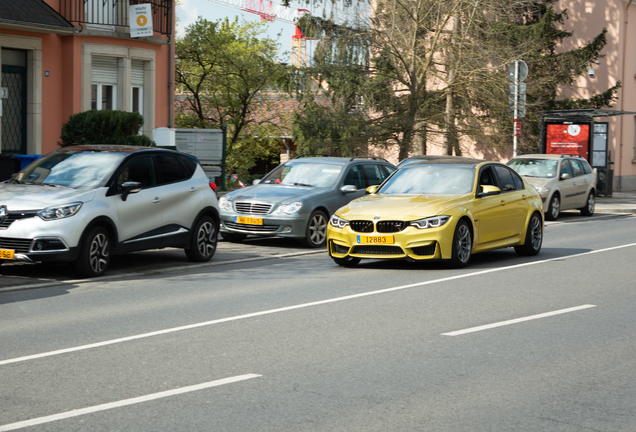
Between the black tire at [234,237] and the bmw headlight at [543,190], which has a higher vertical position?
the bmw headlight at [543,190]

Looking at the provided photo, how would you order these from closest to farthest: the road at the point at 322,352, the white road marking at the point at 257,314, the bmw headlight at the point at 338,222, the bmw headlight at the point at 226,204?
the road at the point at 322,352, the white road marking at the point at 257,314, the bmw headlight at the point at 338,222, the bmw headlight at the point at 226,204

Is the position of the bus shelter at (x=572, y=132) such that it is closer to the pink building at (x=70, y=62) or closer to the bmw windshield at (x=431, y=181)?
the pink building at (x=70, y=62)

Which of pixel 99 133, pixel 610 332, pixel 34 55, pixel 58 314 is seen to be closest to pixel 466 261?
pixel 610 332

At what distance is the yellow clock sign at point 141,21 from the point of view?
2359 cm

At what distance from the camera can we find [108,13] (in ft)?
78.6

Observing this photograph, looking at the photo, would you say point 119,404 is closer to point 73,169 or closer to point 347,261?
point 73,169

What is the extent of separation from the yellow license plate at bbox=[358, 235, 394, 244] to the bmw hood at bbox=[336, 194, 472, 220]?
0.27m

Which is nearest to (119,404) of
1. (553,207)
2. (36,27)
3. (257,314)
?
(257,314)

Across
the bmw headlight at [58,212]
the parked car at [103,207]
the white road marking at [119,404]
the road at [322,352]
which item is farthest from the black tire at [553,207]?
the white road marking at [119,404]

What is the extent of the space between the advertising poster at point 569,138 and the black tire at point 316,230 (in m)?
16.5

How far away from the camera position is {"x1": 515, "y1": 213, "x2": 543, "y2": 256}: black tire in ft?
45.6

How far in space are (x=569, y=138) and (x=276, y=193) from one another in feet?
57.6

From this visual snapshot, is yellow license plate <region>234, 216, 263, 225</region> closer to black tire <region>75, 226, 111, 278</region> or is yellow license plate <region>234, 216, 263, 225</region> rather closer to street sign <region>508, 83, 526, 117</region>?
black tire <region>75, 226, 111, 278</region>

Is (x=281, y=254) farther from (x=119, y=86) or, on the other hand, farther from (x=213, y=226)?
(x=119, y=86)
